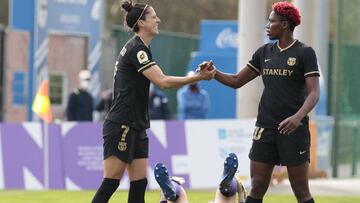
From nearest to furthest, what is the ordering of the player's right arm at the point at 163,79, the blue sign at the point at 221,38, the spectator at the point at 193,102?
the player's right arm at the point at 163,79
the spectator at the point at 193,102
the blue sign at the point at 221,38

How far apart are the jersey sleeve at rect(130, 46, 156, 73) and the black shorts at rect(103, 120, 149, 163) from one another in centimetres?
50

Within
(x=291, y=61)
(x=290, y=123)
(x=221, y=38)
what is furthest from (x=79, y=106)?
(x=290, y=123)

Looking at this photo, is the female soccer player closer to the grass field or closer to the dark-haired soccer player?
the dark-haired soccer player

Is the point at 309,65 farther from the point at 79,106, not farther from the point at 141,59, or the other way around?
the point at 79,106

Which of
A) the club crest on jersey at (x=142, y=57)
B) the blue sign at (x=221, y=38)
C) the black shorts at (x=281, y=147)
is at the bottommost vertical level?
the black shorts at (x=281, y=147)

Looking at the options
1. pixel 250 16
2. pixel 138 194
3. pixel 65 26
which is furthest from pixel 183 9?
pixel 138 194

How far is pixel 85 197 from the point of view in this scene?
14359 mm

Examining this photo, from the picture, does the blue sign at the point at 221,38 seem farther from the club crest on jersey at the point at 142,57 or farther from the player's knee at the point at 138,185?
the club crest on jersey at the point at 142,57

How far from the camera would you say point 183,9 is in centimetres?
5659

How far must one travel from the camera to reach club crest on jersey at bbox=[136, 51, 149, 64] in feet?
29.0

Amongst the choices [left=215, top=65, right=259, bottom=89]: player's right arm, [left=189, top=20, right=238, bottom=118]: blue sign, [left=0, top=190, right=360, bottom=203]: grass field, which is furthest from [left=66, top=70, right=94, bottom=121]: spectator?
[left=215, top=65, right=259, bottom=89]: player's right arm

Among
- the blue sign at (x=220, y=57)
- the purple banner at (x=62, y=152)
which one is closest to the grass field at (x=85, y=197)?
the purple banner at (x=62, y=152)

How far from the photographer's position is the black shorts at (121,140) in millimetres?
8898

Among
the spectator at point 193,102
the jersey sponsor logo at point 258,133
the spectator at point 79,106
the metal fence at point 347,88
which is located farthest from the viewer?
the metal fence at point 347,88
